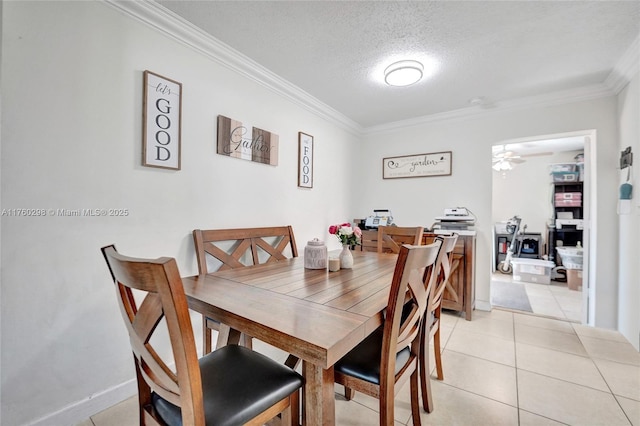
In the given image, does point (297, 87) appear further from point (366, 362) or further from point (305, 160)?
point (366, 362)

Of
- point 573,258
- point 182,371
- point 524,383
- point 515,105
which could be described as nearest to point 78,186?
point 182,371

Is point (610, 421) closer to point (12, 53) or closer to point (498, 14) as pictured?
point (498, 14)

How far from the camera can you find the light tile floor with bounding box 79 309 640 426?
4.86ft

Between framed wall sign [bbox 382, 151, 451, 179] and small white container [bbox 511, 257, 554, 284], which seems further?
small white container [bbox 511, 257, 554, 284]

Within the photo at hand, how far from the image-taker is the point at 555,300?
3443 mm

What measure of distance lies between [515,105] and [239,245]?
10.7 ft

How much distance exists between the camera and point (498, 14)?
168cm

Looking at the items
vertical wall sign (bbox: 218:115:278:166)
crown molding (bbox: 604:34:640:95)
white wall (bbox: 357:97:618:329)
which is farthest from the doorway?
vertical wall sign (bbox: 218:115:278:166)

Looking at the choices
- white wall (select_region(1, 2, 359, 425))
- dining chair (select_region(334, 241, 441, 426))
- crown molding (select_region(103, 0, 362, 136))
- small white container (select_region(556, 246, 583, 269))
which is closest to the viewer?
dining chair (select_region(334, 241, 441, 426))

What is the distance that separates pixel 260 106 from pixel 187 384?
2.29 meters

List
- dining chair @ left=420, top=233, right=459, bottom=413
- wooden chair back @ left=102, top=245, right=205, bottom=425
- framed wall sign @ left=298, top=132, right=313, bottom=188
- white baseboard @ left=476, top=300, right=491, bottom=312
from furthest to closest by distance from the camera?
white baseboard @ left=476, top=300, right=491, bottom=312 < framed wall sign @ left=298, top=132, right=313, bottom=188 < dining chair @ left=420, top=233, right=459, bottom=413 < wooden chair back @ left=102, top=245, right=205, bottom=425

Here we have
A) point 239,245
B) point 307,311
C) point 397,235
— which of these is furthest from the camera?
point 397,235

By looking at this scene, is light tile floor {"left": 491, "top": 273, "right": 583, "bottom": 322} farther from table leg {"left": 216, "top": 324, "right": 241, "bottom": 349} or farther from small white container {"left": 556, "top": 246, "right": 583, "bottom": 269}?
table leg {"left": 216, "top": 324, "right": 241, "bottom": 349}

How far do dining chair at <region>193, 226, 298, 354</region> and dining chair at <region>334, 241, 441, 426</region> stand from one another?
69 cm
